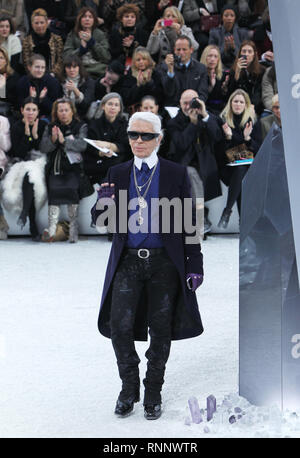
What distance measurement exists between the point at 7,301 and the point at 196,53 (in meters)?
4.96

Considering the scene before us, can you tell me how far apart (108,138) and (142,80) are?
82cm

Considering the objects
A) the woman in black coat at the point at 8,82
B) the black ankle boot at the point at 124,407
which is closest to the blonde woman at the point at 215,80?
the woman in black coat at the point at 8,82

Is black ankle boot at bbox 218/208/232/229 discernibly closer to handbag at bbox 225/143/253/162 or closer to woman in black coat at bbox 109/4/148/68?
handbag at bbox 225/143/253/162

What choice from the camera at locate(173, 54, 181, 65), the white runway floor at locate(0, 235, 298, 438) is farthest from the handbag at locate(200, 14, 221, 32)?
the white runway floor at locate(0, 235, 298, 438)

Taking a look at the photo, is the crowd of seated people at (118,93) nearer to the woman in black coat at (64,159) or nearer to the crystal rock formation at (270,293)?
the woman in black coat at (64,159)

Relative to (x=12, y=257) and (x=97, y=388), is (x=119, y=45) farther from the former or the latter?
(x=97, y=388)

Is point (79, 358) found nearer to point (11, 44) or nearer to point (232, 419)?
point (232, 419)

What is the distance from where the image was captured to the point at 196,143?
8992 mm

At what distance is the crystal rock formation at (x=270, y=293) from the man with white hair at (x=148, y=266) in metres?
0.24

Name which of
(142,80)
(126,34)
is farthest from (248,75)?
(126,34)

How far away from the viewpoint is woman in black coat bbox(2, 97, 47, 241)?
29.3ft

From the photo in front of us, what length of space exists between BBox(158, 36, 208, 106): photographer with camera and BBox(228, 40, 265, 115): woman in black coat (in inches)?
17.2

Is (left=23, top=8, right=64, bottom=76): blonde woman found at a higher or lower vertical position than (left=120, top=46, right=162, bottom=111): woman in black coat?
higher
